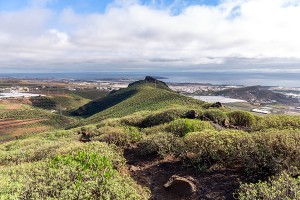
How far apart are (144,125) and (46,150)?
26.7 feet

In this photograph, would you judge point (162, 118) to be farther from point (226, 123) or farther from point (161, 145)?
point (161, 145)

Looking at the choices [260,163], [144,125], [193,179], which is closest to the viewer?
[260,163]

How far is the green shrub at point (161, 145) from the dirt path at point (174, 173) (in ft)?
→ 0.74

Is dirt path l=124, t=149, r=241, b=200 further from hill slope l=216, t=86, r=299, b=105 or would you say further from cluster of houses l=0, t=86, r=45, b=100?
cluster of houses l=0, t=86, r=45, b=100

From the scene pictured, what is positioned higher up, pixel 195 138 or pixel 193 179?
pixel 195 138

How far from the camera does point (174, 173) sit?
7.52m

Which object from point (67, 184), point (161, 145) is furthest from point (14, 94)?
point (67, 184)

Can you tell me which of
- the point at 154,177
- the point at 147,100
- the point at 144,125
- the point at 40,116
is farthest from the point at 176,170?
the point at 40,116

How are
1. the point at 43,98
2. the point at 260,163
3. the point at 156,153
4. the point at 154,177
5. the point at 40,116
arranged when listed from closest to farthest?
the point at 260,163 < the point at 154,177 < the point at 156,153 < the point at 40,116 < the point at 43,98

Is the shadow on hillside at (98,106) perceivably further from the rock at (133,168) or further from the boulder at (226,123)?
the rock at (133,168)

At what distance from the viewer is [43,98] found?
4126 inches

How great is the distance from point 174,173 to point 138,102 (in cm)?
4728

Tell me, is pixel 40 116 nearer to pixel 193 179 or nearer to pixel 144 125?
pixel 144 125

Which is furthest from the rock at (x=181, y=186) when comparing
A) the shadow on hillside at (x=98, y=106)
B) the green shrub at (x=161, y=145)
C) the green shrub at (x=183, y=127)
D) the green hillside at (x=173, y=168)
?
the shadow on hillside at (x=98, y=106)
